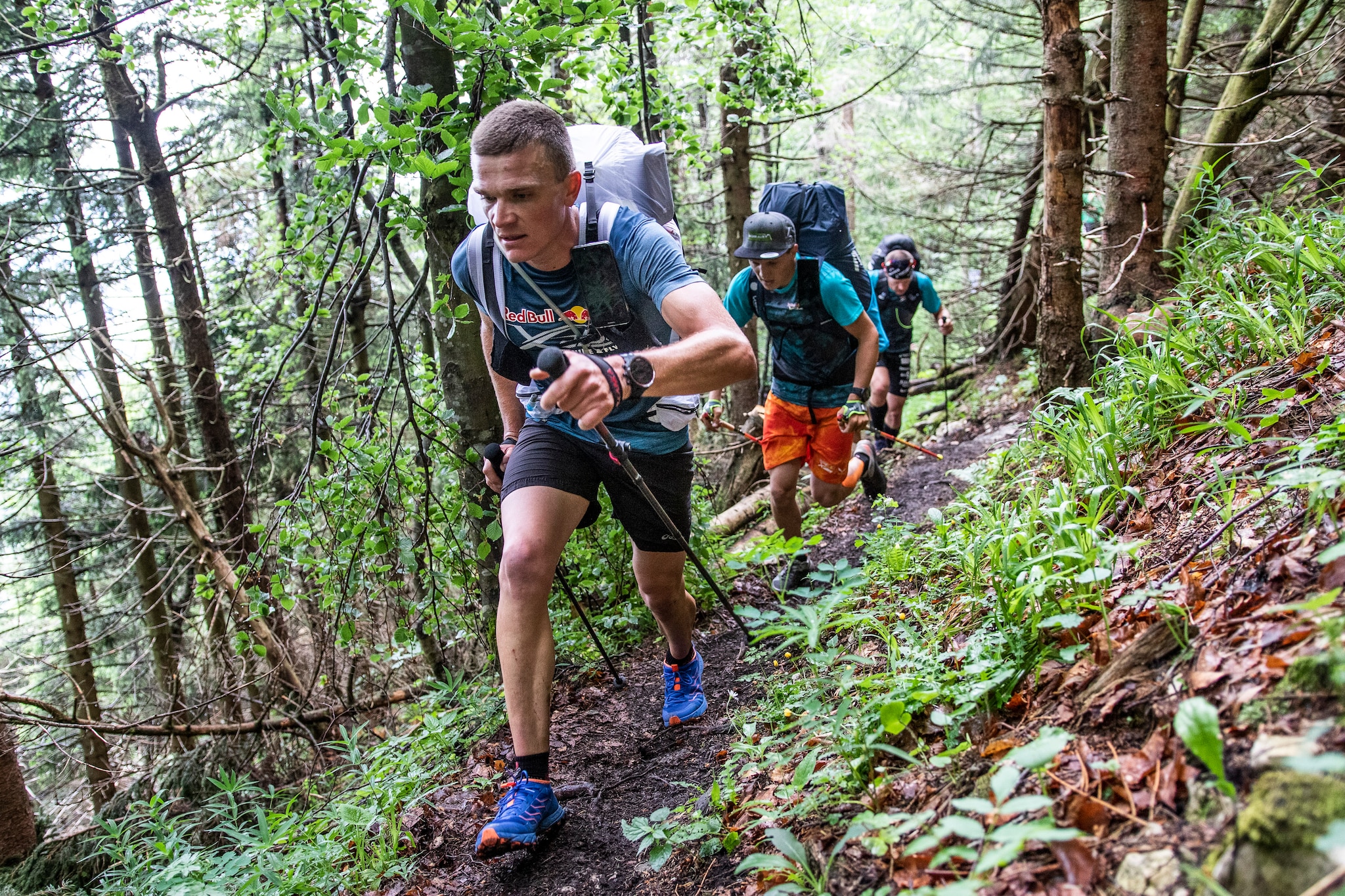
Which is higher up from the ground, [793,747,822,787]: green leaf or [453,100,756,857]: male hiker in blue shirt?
[453,100,756,857]: male hiker in blue shirt


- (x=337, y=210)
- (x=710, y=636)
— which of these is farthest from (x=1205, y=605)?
(x=337, y=210)

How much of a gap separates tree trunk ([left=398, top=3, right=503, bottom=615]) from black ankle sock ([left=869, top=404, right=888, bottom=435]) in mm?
5921

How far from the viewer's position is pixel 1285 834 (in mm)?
1309

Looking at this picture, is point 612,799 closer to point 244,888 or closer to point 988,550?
point 244,888

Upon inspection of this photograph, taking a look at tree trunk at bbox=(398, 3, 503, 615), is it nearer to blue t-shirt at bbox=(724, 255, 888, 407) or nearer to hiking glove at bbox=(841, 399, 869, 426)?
blue t-shirt at bbox=(724, 255, 888, 407)

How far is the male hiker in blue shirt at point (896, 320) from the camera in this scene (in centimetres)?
915

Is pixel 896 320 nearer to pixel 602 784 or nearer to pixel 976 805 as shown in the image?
pixel 602 784

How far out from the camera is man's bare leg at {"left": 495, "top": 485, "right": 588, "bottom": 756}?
3014 mm

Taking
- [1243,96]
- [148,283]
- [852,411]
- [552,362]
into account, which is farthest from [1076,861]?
[148,283]

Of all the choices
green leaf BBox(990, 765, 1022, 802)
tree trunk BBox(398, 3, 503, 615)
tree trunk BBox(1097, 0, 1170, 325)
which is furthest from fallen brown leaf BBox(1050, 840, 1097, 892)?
tree trunk BBox(1097, 0, 1170, 325)

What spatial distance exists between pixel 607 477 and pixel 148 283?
11036mm

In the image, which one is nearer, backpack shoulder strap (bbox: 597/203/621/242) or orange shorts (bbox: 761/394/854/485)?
backpack shoulder strap (bbox: 597/203/621/242)

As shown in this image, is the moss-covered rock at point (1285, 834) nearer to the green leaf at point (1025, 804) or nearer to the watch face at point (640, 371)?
the green leaf at point (1025, 804)

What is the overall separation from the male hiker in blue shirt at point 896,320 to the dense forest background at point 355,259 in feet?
5.56
